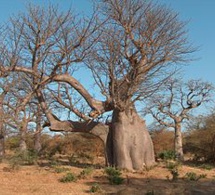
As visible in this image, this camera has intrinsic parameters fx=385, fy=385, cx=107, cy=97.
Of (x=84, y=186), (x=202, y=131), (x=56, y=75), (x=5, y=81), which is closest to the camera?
(x=84, y=186)

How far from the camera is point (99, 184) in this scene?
10.6m

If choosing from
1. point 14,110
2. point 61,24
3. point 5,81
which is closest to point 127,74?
point 61,24

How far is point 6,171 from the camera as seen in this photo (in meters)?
13.1

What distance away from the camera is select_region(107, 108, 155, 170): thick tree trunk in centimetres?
1377

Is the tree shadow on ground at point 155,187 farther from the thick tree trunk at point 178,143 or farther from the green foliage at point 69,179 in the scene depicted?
the thick tree trunk at point 178,143

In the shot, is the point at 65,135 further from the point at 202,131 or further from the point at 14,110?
the point at 14,110

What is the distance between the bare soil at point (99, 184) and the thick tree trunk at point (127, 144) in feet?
2.26

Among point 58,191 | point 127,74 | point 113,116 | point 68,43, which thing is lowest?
point 58,191

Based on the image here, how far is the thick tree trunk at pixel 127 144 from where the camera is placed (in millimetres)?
13766

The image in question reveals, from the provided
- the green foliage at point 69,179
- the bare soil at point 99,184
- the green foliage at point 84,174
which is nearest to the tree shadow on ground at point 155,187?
the bare soil at point 99,184

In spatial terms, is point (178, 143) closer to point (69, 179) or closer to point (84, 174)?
point (84, 174)

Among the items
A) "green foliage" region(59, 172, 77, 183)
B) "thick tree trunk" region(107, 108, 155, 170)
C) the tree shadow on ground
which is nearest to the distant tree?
"thick tree trunk" region(107, 108, 155, 170)

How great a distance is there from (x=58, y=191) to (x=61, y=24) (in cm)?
653

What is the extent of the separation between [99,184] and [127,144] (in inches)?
136
